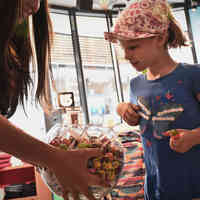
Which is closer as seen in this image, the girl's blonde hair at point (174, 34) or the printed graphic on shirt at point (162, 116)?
the printed graphic on shirt at point (162, 116)

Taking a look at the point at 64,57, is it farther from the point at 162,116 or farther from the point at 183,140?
the point at 183,140

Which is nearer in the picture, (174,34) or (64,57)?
(174,34)

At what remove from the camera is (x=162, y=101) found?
91 cm

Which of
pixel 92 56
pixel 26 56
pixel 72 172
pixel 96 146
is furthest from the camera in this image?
pixel 92 56

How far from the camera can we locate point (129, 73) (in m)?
4.26

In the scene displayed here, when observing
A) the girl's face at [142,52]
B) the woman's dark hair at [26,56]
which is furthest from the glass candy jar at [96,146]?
the girl's face at [142,52]

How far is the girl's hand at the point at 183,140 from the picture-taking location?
76 cm

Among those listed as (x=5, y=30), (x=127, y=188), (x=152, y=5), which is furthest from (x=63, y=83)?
(x=5, y=30)

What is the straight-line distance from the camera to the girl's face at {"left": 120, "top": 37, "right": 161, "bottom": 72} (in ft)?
3.23

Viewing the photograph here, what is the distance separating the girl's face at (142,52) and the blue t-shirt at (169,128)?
0.32 ft

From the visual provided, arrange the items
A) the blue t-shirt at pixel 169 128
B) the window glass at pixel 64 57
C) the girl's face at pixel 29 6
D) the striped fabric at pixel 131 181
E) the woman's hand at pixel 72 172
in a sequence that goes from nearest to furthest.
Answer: the woman's hand at pixel 72 172
the girl's face at pixel 29 6
the blue t-shirt at pixel 169 128
the striped fabric at pixel 131 181
the window glass at pixel 64 57

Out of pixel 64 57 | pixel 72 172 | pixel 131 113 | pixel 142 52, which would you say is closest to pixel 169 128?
pixel 131 113

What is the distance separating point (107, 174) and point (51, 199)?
2.28m

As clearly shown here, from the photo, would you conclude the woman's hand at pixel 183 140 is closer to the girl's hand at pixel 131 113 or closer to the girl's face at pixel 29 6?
the girl's hand at pixel 131 113
